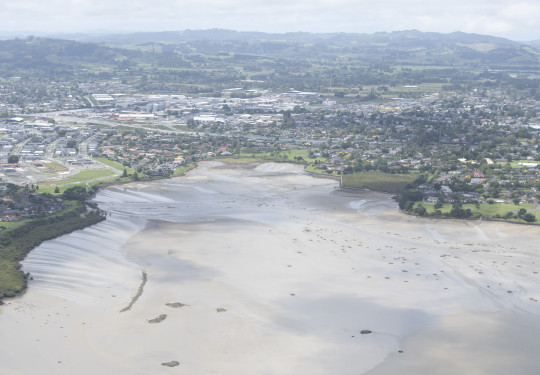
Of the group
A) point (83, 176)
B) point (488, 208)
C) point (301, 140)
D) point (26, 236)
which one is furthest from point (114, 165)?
point (488, 208)

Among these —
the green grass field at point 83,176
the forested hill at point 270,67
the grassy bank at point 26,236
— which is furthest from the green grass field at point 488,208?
the forested hill at point 270,67

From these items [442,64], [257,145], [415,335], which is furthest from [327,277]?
[442,64]

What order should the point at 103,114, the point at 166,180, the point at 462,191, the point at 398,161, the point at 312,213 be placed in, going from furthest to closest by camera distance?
the point at 103,114 → the point at 398,161 → the point at 166,180 → the point at 462,191 → the point at 312,213

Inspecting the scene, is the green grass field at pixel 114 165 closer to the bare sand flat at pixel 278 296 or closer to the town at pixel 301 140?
the town at pixel 301 140

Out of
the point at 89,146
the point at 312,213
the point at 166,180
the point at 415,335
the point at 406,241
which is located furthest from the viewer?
the point at 89,146

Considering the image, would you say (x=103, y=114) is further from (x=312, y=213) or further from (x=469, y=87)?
(x=469, y=87)

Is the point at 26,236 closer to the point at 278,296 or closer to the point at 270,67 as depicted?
the point at 278,296

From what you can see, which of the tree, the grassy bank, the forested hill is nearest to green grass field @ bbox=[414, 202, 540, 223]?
the grassy bank
